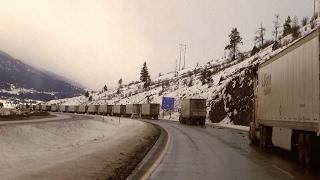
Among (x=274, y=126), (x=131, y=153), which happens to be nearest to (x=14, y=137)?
(x=131, y=153)

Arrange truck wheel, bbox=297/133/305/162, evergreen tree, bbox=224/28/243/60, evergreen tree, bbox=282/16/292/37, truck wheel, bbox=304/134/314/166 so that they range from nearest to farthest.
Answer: truck wheel, bbox=304/134/314/166, truck wheel, bbox=297/133/305/162, evergreen tree, bbox=282/16/292/37, evergreen tree, bbox=224/28/243/60

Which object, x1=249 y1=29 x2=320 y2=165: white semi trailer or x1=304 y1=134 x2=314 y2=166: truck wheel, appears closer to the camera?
x1=249 y1=29 x2=320 y2=165: white semi trailer

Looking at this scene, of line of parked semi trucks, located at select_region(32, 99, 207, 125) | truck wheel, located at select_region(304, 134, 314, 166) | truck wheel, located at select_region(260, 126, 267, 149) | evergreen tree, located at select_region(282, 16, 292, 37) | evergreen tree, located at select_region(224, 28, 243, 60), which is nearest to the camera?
truck wheel, located at select_region(304, 134, 314, 166)

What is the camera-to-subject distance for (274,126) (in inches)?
829

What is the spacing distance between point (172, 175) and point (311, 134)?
4735 millimetres

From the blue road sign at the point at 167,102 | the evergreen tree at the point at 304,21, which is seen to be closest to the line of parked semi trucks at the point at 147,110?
the blue road sign at the point at 167,102

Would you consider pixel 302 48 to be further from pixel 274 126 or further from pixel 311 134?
pixel 274 126

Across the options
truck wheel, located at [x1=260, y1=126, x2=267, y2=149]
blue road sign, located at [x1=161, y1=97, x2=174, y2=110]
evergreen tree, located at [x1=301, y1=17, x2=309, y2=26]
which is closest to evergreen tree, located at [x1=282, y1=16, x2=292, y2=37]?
evergreen tree, located at [x1=301, y1=17, x2=309, y2=26]

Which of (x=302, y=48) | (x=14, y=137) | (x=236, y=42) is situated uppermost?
(x=236, y=42)

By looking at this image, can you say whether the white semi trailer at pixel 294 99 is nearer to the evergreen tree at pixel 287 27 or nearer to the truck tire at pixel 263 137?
the truck tire at pixel 263 137

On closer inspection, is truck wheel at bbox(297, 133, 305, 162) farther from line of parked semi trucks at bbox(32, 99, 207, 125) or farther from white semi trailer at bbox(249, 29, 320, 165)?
line of parked semi trucks at bbox(32, 99, 207, 125)

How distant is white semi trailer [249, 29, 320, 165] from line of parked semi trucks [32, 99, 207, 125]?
43.5 meters

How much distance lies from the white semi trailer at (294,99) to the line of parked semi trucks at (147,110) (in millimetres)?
43461

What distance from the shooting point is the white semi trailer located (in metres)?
15.1
